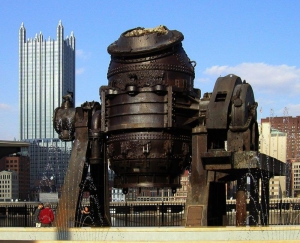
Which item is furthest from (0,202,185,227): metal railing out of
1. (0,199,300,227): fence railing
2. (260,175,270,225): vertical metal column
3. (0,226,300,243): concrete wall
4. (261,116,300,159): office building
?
(261,116,300,159): office building

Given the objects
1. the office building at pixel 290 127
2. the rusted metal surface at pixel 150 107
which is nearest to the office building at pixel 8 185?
the office building at pixel 290 127

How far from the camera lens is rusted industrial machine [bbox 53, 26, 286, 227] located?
16719 millimetres

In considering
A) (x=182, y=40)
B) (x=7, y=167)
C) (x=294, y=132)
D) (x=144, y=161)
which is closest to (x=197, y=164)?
(x=144, y=161)

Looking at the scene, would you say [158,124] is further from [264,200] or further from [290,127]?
[290,127]

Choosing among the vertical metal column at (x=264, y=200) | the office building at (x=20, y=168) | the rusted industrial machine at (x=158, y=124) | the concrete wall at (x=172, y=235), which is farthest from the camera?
the office building at (x=20, y=168)

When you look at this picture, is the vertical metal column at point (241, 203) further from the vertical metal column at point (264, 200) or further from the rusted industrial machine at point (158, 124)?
the vertical metal column at point (264, 200)

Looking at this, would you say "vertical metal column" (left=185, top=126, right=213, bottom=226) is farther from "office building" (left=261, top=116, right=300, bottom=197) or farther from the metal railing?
"office building" (left=261, top=116, right=300, bottom=197)

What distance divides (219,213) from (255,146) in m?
2.19

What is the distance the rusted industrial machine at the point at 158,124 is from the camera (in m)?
16.7

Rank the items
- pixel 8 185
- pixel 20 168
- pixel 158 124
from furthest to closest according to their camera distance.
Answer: pixel 20 168 < pixel 8 185 < pixel 158 124

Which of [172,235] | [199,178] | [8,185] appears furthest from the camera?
[8,185]

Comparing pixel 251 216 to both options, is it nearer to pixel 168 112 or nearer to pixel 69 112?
pixel 168 112

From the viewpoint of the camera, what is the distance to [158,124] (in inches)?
675

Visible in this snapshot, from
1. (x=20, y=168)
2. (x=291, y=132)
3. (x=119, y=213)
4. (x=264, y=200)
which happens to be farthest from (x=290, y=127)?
(x=264, y=200)
